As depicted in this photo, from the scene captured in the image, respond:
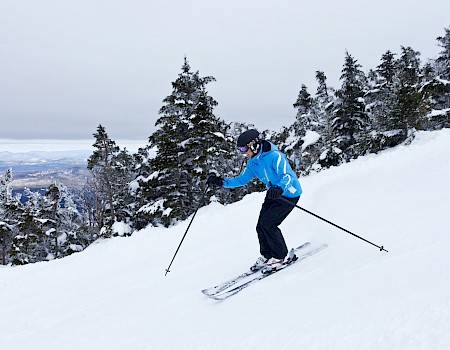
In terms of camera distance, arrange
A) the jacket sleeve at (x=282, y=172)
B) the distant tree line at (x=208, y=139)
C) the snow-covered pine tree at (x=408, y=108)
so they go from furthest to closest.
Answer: the distant tree line at (x=208, y=139) → the snow-covered pine tree at (x=408, y=108) → the jacket sleeve at (x=282, y=172)

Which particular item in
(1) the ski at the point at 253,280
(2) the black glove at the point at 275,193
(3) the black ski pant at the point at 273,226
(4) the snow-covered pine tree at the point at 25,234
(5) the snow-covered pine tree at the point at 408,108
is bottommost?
(4) the snow-covered pine tree at the point at 25,234

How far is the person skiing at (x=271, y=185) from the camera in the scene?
4.64 meters

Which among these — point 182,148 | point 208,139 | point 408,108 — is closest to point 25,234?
point 182,148

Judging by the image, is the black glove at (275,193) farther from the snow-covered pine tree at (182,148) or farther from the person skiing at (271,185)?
the snow-covered pine tree at (182,148)

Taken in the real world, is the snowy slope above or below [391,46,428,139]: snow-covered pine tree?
below

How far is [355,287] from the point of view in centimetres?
335

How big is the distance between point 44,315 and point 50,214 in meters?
26.7

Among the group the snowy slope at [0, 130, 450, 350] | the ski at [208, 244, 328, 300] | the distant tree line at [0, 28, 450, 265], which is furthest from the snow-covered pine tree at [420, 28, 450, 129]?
the ski at [208, 244, 328, 300]

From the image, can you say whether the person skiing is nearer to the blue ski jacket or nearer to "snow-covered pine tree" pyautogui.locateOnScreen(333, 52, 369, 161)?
the blue ski jacket

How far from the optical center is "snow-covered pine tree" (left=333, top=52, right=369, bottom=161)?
19.4 metres

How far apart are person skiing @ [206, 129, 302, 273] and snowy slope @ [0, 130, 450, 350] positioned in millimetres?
343

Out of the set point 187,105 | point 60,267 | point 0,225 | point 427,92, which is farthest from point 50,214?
point 427,92

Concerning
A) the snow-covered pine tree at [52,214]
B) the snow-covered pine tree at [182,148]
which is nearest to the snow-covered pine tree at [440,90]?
the snow-covered pine tree at [182,148]

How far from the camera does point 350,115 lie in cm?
2009
